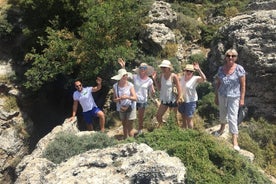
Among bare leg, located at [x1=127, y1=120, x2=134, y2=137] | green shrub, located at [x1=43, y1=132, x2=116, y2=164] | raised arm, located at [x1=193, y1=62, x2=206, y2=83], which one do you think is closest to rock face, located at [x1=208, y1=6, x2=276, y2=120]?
raised arm, located at [x1=193, y1=62, x2=206, y2=83]

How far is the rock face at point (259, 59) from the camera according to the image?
11.4m

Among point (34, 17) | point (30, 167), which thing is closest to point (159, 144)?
point (30, 167)

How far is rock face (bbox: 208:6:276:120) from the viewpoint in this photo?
11.4m

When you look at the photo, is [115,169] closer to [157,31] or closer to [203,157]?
[203,157]

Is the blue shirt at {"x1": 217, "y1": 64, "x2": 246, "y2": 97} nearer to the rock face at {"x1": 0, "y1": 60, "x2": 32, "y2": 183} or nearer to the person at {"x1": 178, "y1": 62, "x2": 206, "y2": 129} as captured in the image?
the person at {"x1": 178, "y1": 62, "x2": 206, "y2": 129}

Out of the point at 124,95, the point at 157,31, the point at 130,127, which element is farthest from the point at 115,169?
the point at 157,31

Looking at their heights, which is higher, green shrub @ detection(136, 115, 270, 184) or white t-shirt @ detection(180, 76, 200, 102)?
white t-shirt @ detection(180, 76, 200, 102)

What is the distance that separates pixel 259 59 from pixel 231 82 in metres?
3.80

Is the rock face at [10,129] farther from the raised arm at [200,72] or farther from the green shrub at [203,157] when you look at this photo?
the raised arm at [200,72]

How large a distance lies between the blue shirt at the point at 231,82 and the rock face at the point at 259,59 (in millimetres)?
3540

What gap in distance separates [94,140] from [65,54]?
6.42m

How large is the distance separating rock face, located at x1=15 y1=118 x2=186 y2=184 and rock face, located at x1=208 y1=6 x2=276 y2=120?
260 inches

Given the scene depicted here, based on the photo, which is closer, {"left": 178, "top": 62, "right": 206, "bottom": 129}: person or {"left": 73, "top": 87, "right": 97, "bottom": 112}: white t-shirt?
{"left": 178, "top": 62, "right": 206, "bottom": 129}: person

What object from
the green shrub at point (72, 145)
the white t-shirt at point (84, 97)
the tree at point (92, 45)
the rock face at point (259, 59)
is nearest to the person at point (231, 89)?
the green shrub at point (72, 145)
